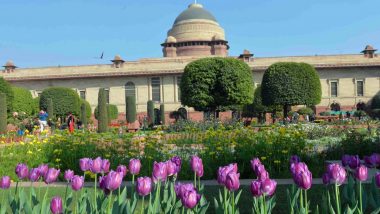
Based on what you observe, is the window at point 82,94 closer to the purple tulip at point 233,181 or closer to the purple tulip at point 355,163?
the purple tulip at point 355,163

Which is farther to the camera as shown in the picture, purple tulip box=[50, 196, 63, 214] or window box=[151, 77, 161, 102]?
window box=[151, 77, 161, 102]

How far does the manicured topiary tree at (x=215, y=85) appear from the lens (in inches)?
958

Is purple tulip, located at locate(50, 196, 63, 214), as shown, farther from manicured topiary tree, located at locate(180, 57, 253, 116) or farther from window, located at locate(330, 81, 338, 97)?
window, located at locate(330, 81, 338, 97)

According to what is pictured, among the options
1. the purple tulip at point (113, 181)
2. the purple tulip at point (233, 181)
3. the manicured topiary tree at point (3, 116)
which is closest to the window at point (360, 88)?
the manicured topiary tree at point (3, 116)

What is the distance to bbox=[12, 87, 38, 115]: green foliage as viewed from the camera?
32219 millimetres

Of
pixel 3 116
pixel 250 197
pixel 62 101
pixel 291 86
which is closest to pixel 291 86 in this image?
pixel 291 86

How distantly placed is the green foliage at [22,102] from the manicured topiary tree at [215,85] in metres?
14.4

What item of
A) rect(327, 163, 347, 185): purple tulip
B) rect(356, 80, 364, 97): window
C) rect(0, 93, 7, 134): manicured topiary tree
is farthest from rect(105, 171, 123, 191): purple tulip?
rect(356, 80, 364, 97): window

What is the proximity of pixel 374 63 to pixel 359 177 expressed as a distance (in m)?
41.0

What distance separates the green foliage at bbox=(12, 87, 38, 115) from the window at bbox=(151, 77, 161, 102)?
453 inches

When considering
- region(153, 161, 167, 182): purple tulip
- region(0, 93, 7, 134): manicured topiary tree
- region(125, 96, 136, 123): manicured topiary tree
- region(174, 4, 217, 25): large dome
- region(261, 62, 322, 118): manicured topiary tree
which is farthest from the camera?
region(174, 4, 217, 25): large dome

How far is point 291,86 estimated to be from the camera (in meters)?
26.2

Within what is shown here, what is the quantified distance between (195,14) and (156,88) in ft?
70.6

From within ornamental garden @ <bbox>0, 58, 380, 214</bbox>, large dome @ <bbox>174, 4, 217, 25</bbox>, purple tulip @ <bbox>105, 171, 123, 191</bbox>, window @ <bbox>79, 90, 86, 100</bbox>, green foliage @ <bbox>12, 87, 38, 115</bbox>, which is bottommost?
ornamental garden @ <bbox>0, 58, 380, 214</bbox>
